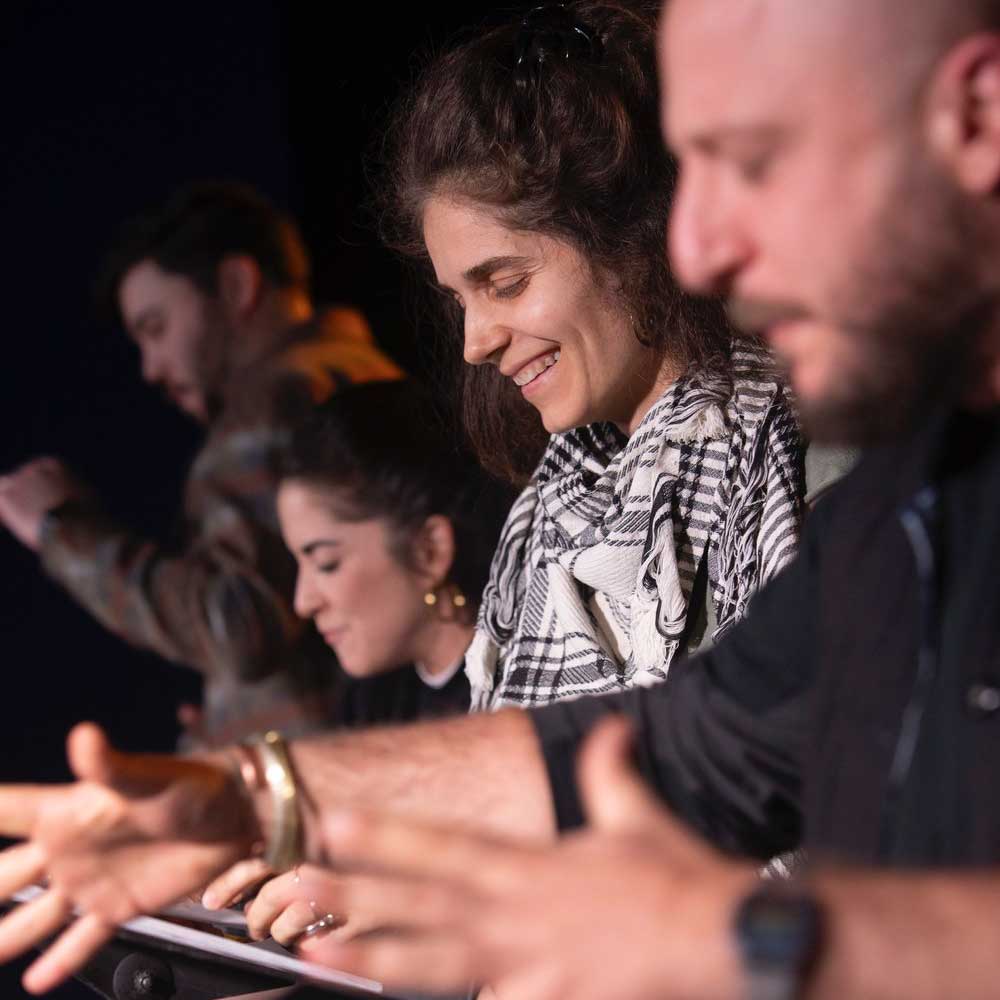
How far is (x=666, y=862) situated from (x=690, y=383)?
1044 millimetres

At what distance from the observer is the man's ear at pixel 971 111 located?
2.37ft

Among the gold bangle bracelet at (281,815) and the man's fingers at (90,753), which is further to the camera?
the gold bangle bracelet at (281,815)

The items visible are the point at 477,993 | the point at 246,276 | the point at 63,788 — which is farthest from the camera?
the point at 246,276

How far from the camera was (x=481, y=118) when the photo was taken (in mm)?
1631

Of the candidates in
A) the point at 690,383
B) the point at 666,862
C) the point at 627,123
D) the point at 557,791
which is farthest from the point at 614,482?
the point at 666,862

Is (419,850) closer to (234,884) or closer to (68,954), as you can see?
(68,954)

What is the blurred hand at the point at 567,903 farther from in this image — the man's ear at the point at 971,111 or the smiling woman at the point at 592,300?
the smiling woman at the point at 592,300

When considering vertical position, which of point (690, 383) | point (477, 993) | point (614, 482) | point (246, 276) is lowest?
point (477, 993)

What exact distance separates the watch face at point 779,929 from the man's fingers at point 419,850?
0.11m

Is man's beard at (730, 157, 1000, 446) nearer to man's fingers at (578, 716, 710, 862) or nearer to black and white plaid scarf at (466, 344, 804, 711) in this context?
man's fingers at (578, 716, 710, 862)

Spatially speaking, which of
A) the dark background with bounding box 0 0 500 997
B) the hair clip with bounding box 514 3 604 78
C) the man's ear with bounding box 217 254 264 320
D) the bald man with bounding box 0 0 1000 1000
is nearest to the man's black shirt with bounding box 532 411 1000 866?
the bald man with bounding box 0 0 1000 1000

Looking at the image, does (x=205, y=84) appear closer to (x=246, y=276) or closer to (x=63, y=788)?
(x=246, y=276)

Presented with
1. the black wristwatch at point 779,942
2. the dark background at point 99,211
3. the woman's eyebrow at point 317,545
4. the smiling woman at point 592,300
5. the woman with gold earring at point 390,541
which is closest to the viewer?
the black wristwatch at point 779,942

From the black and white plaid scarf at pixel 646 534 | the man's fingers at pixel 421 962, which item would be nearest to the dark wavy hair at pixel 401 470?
the black and white plaid scarf at pixel 646 534
